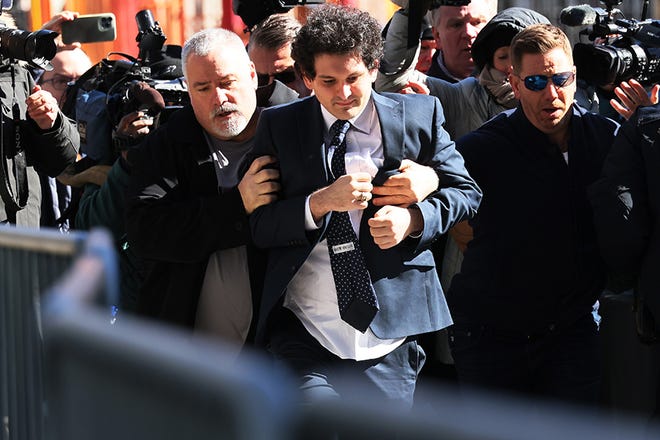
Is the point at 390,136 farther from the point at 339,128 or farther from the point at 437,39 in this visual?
the point at 437,39

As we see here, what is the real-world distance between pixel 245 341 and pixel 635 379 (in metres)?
1.79

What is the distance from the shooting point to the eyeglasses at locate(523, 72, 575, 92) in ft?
14.1

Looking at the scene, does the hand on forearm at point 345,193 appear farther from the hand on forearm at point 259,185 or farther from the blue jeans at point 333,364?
the blue jeans at point 333,364

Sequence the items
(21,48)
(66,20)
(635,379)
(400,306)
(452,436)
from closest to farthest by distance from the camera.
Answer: (452,436) < (400,306) < (635,379) < (21,48) < (66,20)

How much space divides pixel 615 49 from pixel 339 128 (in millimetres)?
1493

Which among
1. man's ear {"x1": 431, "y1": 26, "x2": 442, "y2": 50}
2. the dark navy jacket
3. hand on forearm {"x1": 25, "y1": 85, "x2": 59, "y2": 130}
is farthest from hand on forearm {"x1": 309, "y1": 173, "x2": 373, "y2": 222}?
man's ear {"x1": 431, "y1": 26, "x2": 442, "y2": 50}

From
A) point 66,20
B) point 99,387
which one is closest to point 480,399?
point 99,387

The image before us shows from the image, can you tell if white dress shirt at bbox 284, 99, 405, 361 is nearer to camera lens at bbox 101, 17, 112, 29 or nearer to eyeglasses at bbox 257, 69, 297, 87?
eyeglasses at bbox 257, 69, 297, 87

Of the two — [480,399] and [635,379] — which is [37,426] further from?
[635,379]

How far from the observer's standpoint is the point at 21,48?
5176 millimetres

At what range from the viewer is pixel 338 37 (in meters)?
3.66

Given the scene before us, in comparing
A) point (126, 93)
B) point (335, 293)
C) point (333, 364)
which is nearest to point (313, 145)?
point (335, 293)

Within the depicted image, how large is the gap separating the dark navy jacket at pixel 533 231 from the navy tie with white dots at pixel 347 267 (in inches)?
32.3

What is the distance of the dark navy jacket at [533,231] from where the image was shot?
13.9 ft
